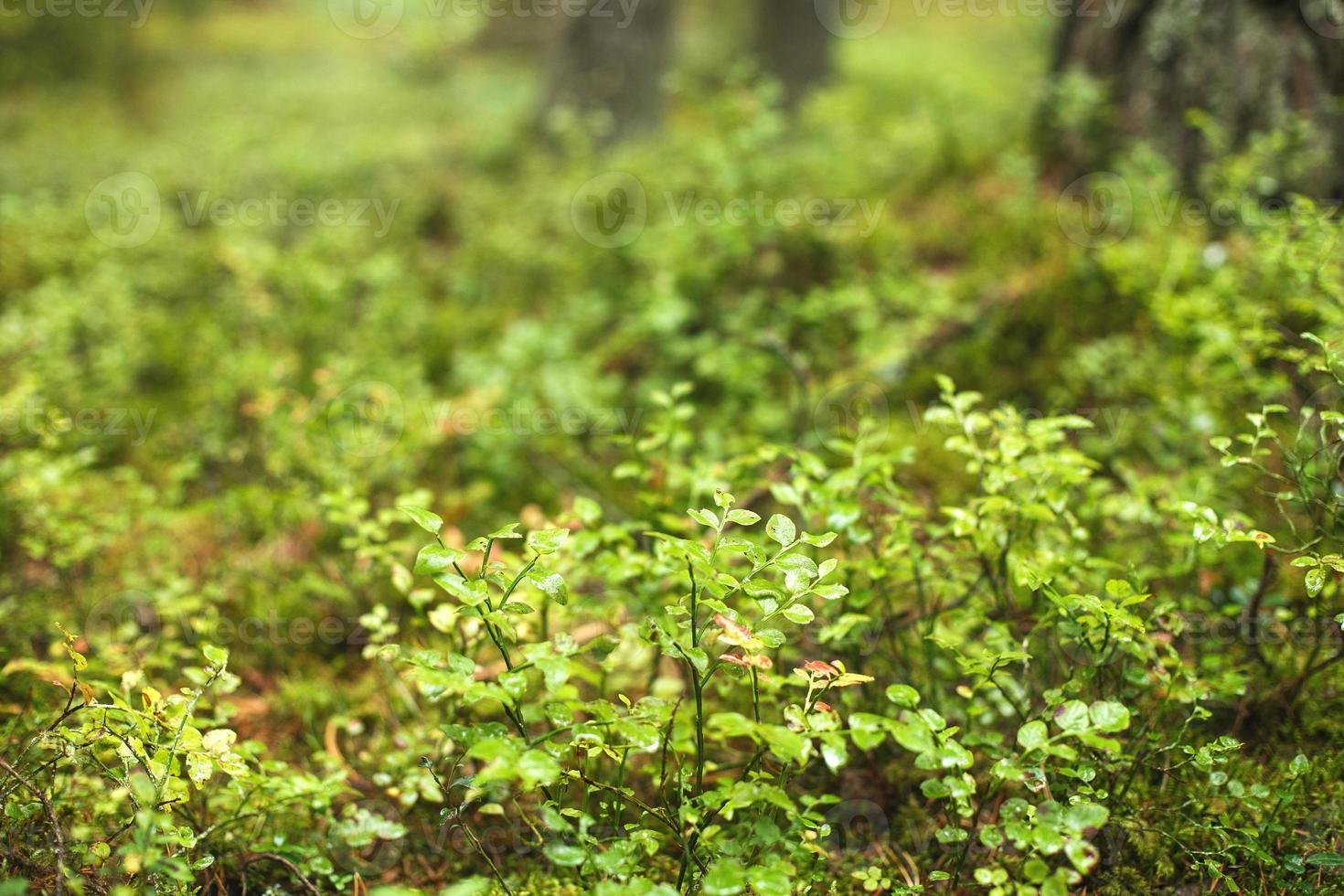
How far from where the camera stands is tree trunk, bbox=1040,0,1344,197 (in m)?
3.58

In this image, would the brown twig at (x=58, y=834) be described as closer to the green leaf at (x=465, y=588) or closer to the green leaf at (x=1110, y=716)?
the green leaf at (x=465, y=588)

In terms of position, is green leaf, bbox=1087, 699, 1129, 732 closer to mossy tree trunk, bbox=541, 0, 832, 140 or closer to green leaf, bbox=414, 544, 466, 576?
green leaf, bbox=414, 544, 466, 576

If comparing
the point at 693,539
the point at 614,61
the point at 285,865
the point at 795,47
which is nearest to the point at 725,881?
the point at 693,539

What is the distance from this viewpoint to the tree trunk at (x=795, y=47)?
9523 mm

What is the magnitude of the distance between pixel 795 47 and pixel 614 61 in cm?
372

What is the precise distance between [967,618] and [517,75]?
48.8 ft

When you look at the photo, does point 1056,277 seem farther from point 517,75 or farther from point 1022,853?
point 517,75

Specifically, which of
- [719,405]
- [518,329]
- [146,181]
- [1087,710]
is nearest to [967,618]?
[1087,710]

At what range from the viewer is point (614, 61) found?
22.5 ft

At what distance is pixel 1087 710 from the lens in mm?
1485

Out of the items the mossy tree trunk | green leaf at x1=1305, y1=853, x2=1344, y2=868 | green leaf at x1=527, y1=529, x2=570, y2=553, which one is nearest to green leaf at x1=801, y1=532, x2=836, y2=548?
green leaf at x1=527, y1=529, x2=570, y2=553

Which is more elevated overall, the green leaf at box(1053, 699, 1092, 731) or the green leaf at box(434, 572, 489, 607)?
the green leaf at box(434, 572, 489, 607)

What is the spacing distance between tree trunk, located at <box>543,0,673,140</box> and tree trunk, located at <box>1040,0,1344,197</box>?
359 cm

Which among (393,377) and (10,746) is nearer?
(10,746)
